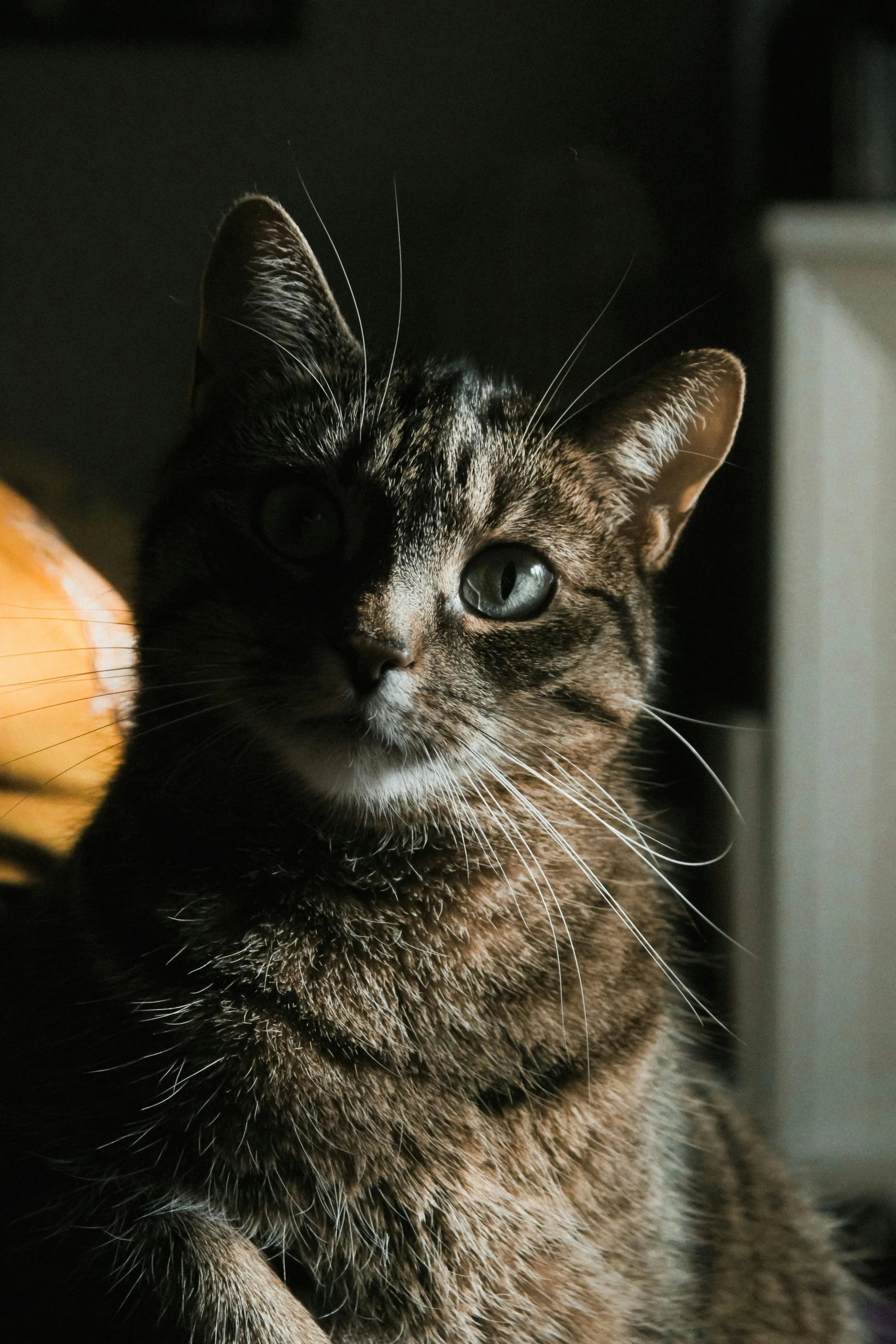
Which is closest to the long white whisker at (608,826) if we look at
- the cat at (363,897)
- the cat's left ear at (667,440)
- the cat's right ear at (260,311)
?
the cat at (363,897)

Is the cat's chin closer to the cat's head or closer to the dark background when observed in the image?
the cat's head

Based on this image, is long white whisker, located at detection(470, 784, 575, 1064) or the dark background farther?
the dark background

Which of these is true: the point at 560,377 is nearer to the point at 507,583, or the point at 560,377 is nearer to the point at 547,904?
the point at 507,583

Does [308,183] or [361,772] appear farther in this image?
[308,183]

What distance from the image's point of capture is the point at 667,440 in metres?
0.57

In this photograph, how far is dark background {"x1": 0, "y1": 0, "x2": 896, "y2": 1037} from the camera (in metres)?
0.67

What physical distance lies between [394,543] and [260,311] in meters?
0.15

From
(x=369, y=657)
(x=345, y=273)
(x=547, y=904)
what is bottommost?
(x=547, y=904)

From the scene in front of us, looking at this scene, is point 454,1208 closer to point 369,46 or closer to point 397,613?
point 397,613

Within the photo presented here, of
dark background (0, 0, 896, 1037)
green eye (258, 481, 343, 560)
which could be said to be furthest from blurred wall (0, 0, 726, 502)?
green eye (258, 481, 343, 560)

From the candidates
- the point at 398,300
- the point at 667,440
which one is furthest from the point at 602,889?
the point at 398,300

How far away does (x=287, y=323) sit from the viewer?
22.9 inches

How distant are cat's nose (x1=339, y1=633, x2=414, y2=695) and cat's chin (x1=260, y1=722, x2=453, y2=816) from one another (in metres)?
0.03

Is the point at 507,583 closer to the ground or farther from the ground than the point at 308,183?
closer to the ground
